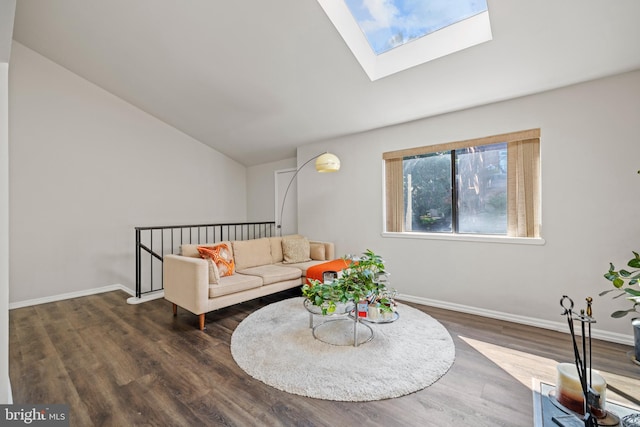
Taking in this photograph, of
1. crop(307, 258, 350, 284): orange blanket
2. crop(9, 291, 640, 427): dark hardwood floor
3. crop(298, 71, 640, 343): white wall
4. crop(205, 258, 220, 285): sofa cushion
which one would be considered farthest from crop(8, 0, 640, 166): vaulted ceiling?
crop(9, 291, 640, 427): dark hardwood floor

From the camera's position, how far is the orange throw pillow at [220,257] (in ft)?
10.5

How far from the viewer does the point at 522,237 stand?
287cm

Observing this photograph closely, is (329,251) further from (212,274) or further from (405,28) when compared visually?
(405,28)

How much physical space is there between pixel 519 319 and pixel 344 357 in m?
2.01

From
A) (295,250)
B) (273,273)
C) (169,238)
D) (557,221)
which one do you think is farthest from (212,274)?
(557,221)

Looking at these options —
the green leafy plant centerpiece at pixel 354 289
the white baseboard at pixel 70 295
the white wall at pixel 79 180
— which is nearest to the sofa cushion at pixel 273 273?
the green leafy plant centerpiece at pixel 354 289

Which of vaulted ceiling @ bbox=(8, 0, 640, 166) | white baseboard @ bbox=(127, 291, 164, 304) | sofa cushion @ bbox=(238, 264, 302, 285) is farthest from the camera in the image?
white baseboard @ bbox=(127, 291, 164, 304)

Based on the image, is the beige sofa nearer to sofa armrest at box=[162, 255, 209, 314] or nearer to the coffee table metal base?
sofa armrest at box=[162, 255, 209, 314]

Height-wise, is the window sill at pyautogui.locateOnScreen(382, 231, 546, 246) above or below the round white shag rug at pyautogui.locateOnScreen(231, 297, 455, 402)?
above

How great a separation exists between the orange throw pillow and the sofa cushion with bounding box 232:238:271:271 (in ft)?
0.71

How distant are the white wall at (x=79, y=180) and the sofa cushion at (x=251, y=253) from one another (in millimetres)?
1995

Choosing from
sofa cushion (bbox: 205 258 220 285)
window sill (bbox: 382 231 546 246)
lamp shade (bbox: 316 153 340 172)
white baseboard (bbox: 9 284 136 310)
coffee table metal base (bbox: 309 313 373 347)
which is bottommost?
coffee table metal base (bbox: 309 313 373 347)

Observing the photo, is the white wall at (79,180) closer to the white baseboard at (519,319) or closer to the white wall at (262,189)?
the white wall at (262,189)

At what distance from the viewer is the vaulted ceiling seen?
2.13 m
